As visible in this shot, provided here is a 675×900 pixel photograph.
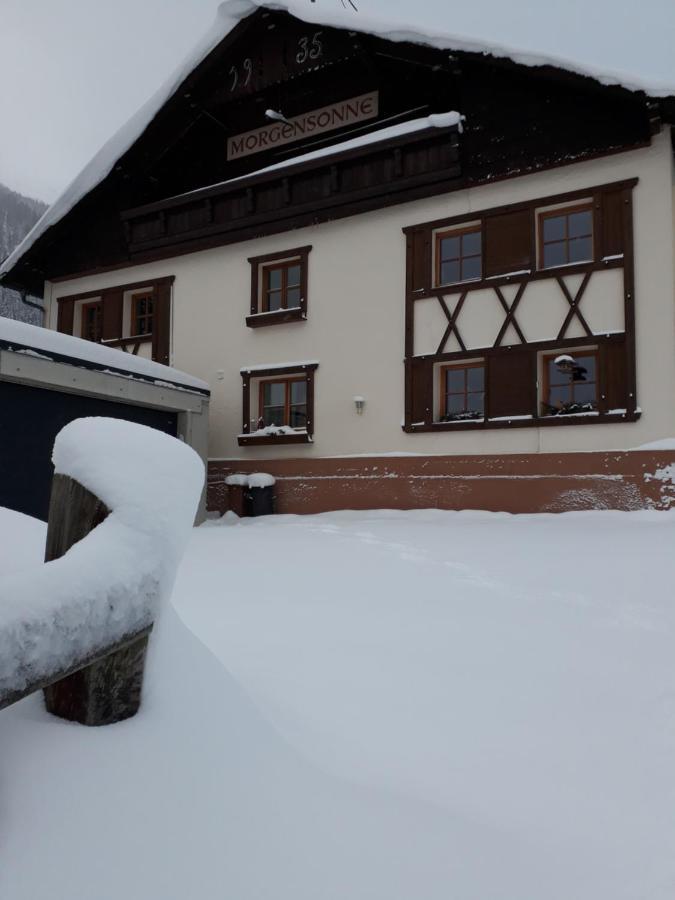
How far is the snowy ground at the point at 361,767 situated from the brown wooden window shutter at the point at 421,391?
640cm

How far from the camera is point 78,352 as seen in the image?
8.57 m

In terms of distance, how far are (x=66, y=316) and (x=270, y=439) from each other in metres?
5.70

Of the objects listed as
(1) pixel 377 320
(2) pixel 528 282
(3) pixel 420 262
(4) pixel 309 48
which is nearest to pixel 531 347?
(2) pixel 528 282

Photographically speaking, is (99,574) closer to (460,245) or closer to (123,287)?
(460,245)

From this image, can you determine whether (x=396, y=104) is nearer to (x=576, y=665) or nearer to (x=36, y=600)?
(x=576, y=665)

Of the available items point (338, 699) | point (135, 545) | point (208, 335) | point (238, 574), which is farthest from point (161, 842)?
point (208, 335)

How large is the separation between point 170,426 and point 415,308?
4.41 meters

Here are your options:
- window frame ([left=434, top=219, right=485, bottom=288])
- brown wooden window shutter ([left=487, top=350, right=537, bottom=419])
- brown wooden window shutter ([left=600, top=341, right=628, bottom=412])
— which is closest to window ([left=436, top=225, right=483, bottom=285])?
window frame ([left=434, top=219, right=485, bottom=288])

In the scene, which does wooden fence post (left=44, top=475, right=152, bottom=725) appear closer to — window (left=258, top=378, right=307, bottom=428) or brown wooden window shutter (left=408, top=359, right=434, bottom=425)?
brown wooden window shutter (left=408, top=359, right=434, bottom=425)

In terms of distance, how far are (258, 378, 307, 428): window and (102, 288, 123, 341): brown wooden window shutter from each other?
135 inches

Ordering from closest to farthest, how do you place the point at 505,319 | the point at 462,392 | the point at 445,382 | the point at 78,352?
the point at 78,352 → the point at 505,319 → the point at 462,392 → the point at 445,382

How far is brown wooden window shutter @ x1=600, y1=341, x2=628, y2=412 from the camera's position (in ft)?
28.5

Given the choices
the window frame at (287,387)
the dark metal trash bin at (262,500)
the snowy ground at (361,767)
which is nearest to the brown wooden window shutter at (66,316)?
the window frame at (287,387)

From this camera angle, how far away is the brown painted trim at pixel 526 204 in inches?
349
